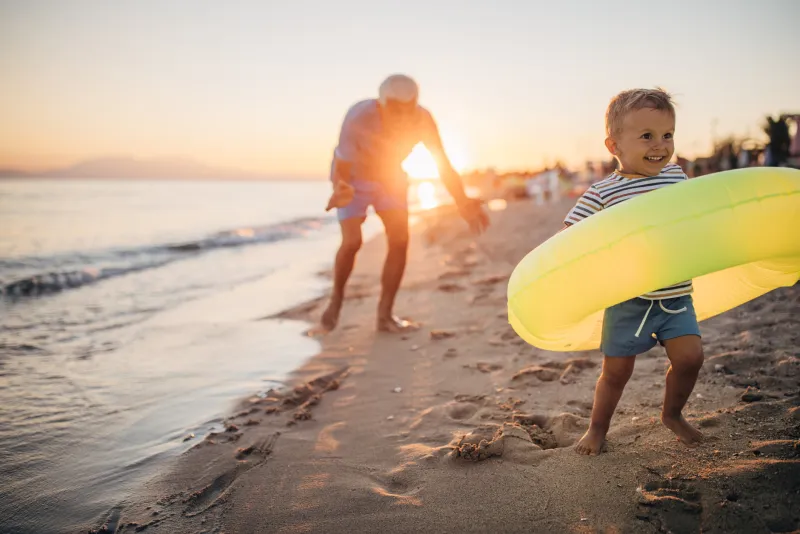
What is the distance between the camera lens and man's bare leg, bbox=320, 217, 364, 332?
13.1 ft

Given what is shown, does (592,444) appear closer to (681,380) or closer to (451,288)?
(681,380)

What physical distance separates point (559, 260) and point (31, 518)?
2.20m

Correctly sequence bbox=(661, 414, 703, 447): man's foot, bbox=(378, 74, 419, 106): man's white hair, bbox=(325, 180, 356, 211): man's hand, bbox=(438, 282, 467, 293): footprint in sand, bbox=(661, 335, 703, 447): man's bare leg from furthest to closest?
1. bbox=(438, 282, 467, 293): footprint in sand
2. bbox=(325, 180, 356, 211): man's hand
3. bbox=(378, 74, 419, 106): man's white hair
4. bbox=(661, 414, 703, 447): man's foot
5. bbox=(661, 335, 703, 447): man's bare leg

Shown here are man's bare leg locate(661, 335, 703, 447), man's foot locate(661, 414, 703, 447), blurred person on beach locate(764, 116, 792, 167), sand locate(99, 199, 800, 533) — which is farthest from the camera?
blurred person on beach locate(764, 116, 792, 167)

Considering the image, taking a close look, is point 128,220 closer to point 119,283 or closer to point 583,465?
point 119,283

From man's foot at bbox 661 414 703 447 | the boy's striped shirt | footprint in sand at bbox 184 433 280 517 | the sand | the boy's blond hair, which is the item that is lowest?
footprint in sand at bbox 184 433 280 517

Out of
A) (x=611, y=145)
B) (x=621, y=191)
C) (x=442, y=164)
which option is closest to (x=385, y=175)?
(x=442, y=164)

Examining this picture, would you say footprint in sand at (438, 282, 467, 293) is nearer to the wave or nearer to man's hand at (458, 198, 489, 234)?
man's hand at (458, 198, 489, 234)

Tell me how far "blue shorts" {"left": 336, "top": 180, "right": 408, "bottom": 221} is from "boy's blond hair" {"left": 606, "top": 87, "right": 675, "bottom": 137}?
7.17 feet

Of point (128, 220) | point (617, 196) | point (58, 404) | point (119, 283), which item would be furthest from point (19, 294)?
point (128, 220)

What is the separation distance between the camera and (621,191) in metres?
1.85

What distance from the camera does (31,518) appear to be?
1847 millimetres

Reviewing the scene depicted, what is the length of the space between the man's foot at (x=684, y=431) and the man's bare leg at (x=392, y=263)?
246 cm

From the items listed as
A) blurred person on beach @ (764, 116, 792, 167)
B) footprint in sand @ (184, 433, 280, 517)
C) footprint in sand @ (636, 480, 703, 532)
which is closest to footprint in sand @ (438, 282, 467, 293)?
footprint in sand @ (184, 433, 280, 517)
